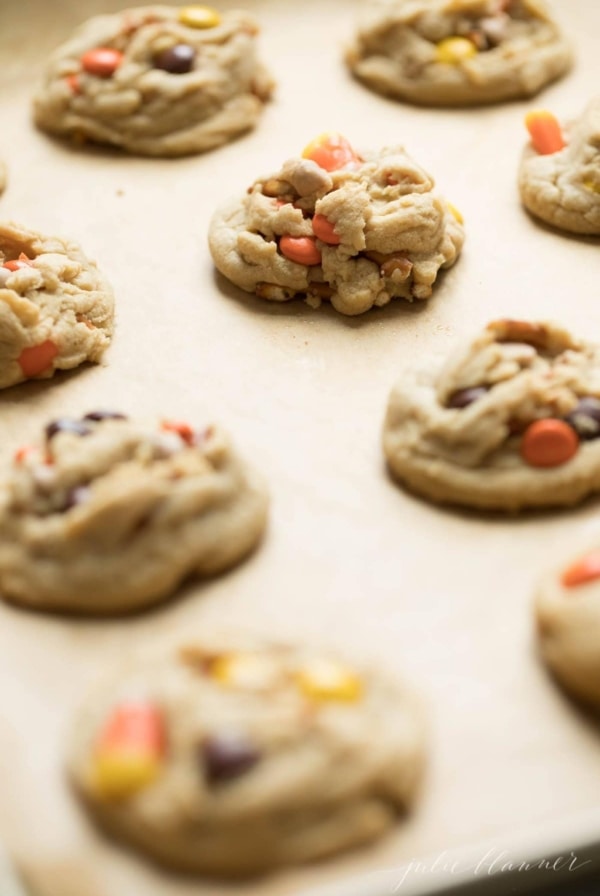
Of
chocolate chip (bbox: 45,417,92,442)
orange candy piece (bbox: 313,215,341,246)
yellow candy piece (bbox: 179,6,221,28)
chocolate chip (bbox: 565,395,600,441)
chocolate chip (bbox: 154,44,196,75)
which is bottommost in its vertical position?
chocolate chip (bbox: 45,417,92,442)

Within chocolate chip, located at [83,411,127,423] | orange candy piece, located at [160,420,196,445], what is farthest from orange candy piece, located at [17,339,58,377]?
orange candy piece, located at [160,420,196,445]

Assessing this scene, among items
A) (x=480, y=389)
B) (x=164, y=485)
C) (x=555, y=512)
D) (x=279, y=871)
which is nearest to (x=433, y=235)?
(x=480, y=389)

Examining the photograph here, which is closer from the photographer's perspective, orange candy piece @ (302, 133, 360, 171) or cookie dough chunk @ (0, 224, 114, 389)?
cookie dough chunk @ (0, 224, 114, 389)

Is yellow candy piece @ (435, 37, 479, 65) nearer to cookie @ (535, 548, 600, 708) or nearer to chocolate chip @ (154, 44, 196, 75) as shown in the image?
chocolate chip @ (154, 44, 196, 75)

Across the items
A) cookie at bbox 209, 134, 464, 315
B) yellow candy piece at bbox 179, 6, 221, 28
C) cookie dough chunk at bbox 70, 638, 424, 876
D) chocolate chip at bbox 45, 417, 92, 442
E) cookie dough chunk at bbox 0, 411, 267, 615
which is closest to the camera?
cookie dough chunk at bbox 70, 638, 424, 876

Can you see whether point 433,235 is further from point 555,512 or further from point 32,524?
point 32,524

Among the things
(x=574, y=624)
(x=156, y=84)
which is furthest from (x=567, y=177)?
(x=574, y=624)
